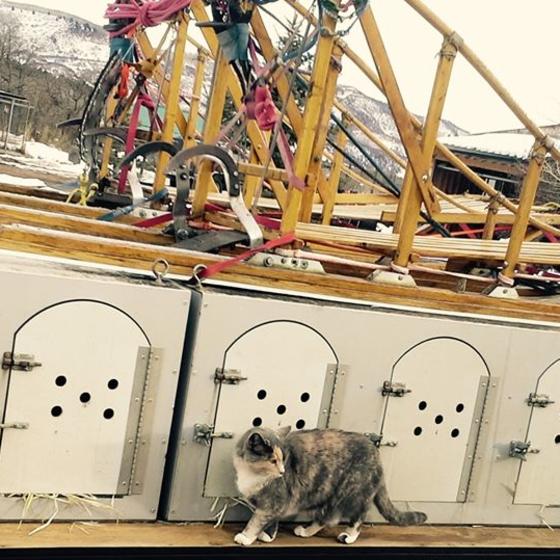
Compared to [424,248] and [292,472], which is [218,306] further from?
[424,248]

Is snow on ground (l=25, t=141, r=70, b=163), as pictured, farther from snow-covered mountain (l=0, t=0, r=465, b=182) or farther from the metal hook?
snow-covered mountain (l=0, t=0, r=465, b=182)

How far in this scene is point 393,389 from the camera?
3193 mm

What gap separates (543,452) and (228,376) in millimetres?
1652

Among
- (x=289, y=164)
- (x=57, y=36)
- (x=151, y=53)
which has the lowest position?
(x=289, y=164)

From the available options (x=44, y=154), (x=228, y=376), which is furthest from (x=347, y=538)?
(x=44, y=154)

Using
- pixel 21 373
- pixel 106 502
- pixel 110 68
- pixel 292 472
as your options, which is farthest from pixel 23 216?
pixel 110 68

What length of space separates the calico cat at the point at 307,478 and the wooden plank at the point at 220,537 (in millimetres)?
74

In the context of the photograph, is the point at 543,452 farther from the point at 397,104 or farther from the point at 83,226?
the point at 83,226

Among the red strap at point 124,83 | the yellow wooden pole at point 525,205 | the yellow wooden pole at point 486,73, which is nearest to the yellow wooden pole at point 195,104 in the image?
the red strap at point 124,83

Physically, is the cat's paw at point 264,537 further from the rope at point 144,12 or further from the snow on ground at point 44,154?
the snow on ground at point 44,154

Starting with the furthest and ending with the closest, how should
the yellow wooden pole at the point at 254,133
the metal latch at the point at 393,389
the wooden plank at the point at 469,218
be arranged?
the wooden plank at the point at 469,218 → the yellow wooden pole at the point at 254,133 → the metal latch at the point at 393,389

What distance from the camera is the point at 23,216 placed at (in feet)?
11.9

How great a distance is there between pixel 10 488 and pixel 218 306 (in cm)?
98

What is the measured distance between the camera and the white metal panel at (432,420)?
324 centimetres
